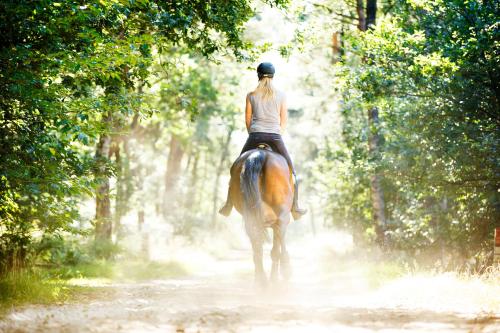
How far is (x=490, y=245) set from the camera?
15070mm

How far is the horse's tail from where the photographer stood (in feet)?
30.8

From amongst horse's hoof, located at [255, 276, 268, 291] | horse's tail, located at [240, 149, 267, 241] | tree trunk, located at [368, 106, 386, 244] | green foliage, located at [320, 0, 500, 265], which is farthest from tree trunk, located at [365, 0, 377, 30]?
horse's hoof, located at [255, 276, 268, 291]

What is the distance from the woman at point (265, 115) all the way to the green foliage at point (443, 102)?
148 inches

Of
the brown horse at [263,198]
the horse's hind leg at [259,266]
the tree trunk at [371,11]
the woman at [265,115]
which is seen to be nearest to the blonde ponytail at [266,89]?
the woman at [265,115]

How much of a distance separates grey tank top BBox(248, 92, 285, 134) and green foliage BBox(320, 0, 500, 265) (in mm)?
3842

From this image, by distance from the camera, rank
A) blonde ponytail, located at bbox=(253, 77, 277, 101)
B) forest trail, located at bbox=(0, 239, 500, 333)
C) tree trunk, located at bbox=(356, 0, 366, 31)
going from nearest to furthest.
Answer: forest trail, located at bbox=(0, 239, 500, 333)
blonde ponytail, located at bbox=(253, 77, 277, 101)
tree trunk, located at bbox=(356, 0, 366, 31)

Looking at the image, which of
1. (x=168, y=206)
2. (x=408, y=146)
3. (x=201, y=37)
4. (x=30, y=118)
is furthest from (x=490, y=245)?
(x=168, y=206)

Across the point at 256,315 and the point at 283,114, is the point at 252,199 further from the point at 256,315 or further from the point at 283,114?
the point at 256,315

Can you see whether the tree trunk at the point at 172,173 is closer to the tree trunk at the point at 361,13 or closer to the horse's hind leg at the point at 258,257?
the tree trunk at the point at 361,13

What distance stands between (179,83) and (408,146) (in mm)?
12367

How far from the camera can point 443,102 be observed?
513 inches

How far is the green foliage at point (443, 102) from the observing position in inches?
456

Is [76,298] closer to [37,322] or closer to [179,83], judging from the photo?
[37,322]

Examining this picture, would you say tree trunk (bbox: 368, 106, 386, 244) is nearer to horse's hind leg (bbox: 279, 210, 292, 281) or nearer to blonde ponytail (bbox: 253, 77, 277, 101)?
blonde ponytail (bbox: 253, 77, 277, 101)
